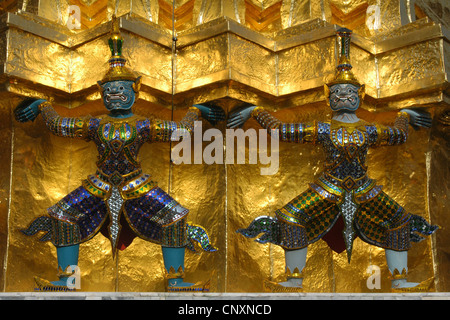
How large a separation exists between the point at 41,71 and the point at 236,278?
71.2 inches

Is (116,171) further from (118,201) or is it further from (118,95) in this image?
(118,95)

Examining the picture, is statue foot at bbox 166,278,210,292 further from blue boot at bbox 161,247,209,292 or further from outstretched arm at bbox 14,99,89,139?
outstretched arm at bbox 14,99,89,139

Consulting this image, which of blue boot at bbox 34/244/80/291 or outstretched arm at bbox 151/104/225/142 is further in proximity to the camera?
outstretched arm at bbox 151/104/225/142

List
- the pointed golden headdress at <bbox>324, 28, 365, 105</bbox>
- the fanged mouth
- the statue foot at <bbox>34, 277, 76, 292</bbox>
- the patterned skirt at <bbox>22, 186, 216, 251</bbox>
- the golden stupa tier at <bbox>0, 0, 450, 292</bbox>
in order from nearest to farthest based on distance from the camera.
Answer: the statue foot at <bbox>34, 277, 76, 292</bbox> < the patterned skirt at <bbox>22, 186, 216, 251</bbox> < the fanged mouth < the pointed golden headdress at <bbox>324, 28, 365, 105</bbox> < the golden stupa tier at <bbox>0, 0, 450, 292</bbox>

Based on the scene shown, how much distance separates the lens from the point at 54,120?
5.38m

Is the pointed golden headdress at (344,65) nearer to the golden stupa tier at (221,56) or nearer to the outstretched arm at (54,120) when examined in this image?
the golden stupa tier at (221,56)

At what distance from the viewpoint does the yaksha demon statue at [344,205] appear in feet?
17.4

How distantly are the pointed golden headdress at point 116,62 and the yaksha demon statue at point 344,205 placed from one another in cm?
88

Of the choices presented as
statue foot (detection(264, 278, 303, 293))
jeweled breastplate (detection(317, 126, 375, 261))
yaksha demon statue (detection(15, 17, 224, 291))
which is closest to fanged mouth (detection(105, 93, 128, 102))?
yaksha demon statue (detection(15, 17, 224, 291))

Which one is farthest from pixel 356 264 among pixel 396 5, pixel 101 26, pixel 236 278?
pixel 101 26

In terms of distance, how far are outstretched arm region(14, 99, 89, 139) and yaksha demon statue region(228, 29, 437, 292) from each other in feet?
3.64

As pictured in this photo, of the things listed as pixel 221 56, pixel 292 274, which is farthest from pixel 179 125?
pixel 292 274

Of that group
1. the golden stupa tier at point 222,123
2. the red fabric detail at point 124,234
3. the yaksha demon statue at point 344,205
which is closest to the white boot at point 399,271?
the yaksha demon statue at point 344,205

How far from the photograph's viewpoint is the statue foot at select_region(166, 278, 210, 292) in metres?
5.12
